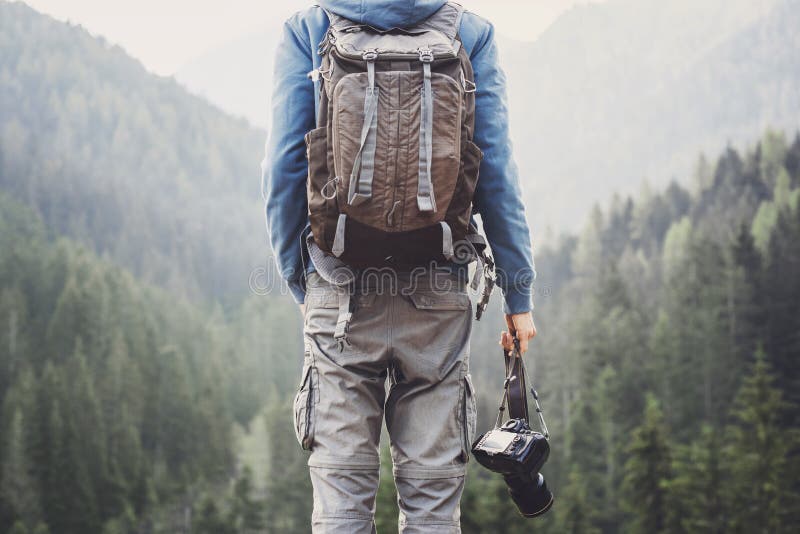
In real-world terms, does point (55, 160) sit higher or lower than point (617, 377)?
higher

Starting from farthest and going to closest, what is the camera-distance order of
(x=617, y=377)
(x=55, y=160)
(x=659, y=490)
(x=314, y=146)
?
(x=55, y=160) → (x=617, y=377) → (x=659, y=490) → (x=314, y=146)

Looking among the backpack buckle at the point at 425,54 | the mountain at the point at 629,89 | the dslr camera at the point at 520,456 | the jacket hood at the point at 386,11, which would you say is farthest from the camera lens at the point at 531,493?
the mountain at the point at 629,89

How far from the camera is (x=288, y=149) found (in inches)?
109

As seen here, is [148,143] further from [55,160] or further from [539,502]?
[539,502]

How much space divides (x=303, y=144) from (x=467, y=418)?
3.35 ft

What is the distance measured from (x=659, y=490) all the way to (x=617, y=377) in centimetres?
1905

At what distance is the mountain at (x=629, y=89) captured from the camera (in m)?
131

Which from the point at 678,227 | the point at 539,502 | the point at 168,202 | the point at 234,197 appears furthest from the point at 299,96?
the point at 234,197

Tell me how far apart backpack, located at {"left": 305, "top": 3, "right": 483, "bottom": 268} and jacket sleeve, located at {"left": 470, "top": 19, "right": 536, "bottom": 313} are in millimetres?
160

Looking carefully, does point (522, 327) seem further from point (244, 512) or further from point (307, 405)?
point (244, 512)

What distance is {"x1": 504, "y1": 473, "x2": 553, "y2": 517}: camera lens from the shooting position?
2.87m

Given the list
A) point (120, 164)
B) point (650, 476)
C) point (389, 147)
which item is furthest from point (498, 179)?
point (120, 164)

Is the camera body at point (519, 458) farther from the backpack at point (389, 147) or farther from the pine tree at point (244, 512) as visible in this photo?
the pine tree at point (244, 512)

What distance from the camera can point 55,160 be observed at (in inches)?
4311
